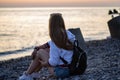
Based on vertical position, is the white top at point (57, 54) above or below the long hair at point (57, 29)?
below

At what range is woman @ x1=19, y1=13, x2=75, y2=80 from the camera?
30.7 feet

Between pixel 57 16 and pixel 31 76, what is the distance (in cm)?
196

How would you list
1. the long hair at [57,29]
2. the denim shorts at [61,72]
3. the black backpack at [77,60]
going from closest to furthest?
the long hair at [57,29] < the black backpack at [77,60] < the denim shorts at [61,72]

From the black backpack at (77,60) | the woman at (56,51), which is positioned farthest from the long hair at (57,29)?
the black backpack at (77,60)

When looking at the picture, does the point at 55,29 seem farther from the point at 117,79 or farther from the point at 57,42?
the point at 117,79

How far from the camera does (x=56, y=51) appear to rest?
9586 millimetres

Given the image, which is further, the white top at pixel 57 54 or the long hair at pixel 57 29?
the white top at pixel 57 54

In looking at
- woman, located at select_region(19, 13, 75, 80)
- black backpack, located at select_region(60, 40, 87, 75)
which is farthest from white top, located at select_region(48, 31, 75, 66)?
black backpack, located at select_region(60, 40, 87, 75)

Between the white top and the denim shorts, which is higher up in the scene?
the white top

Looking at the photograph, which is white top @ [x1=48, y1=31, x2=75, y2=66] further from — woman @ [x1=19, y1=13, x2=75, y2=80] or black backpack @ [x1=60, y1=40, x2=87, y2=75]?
black backpack @ [x1=60, y1=40, x2=87, y2=75]

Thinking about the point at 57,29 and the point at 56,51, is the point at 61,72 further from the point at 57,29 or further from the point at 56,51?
the point at 57,29

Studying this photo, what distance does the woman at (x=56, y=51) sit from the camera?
30.7 ft

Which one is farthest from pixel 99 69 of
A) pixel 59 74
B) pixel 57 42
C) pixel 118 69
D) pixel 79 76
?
pixel 57 42

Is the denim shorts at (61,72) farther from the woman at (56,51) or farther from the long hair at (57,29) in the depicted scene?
the long hair at (57,29)
